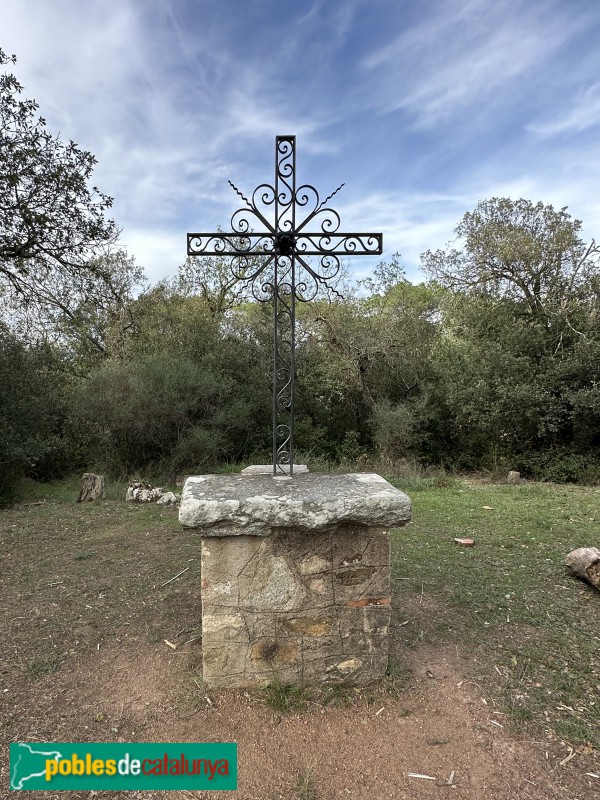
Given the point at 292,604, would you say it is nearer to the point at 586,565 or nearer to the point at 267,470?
the point at 267,470

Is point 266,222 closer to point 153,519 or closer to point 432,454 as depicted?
point 153,519

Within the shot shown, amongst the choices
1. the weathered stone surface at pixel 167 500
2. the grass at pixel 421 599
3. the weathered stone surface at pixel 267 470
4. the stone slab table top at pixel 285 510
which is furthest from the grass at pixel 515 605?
the weathered stone surface at pixel 167 500

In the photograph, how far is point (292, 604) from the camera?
2.47m

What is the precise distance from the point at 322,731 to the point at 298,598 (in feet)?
1.89

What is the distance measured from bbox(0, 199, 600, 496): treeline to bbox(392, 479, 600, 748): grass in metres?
4.44

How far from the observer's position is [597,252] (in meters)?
9.83

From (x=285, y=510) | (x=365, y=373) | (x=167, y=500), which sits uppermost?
(x=365, y=373)

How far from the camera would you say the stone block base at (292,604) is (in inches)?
96.1

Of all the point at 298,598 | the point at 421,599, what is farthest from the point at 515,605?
the point at 298,598

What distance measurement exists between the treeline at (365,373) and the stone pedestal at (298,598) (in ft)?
21.4

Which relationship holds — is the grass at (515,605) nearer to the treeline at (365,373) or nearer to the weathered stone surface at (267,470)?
the weathered stone surface at (267,470)

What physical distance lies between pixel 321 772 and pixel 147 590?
84.8 inches

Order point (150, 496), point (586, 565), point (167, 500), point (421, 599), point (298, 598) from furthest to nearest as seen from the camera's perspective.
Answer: point (150, 496) → point (167, 500) → point (586, 565) → point (421, 599) → point (298, 598)

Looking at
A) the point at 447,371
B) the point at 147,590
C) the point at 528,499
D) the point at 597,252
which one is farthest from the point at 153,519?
the point at 597,252
